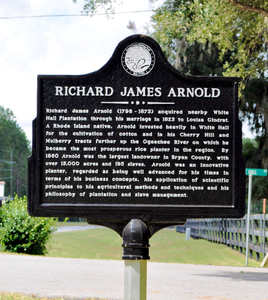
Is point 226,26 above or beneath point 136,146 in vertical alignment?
above

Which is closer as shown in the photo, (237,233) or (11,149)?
(237,233)

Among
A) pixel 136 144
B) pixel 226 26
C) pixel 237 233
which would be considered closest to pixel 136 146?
pixel 136 144

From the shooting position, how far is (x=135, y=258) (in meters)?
4.24

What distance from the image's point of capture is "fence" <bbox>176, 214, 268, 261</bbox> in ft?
49.5

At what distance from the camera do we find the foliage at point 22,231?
1270 centimetres

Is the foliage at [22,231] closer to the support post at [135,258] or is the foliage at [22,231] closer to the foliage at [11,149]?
the support post at [135,258]

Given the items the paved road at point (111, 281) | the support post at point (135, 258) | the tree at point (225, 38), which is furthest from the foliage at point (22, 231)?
the support post at point (135, 258)

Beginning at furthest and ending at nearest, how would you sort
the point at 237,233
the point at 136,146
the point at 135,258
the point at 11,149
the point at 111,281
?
the point at 11,149
the point at 237,233
the point at 111,281
the point at 136,146
the point at 135,258

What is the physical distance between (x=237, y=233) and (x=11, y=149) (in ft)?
235

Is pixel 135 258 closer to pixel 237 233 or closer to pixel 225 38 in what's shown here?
pixel 225 38

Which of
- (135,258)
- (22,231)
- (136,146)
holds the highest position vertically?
(136,146)

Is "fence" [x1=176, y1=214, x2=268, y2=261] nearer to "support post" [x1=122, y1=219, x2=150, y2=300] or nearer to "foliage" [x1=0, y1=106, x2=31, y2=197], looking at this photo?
"support post" [x1=122, y1=219, x2=150, y2=300]

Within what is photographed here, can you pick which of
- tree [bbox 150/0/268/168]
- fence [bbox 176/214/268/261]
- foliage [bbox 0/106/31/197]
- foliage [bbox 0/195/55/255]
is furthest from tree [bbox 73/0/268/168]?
foliage [bbox 0/106/31/197]

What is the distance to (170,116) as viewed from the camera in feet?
14.7
